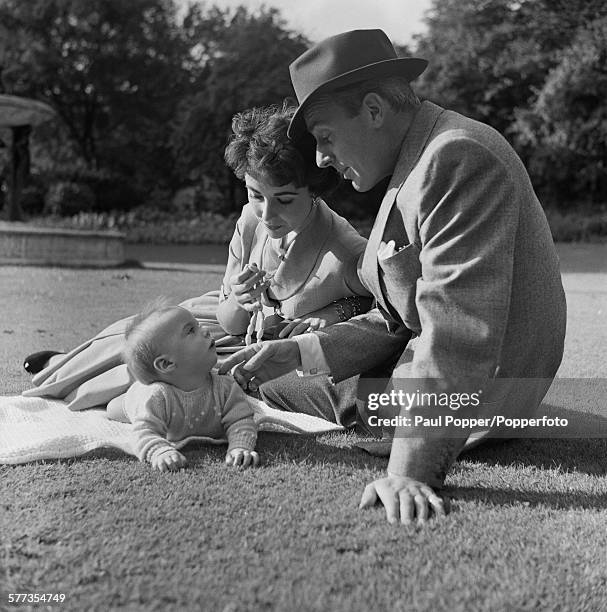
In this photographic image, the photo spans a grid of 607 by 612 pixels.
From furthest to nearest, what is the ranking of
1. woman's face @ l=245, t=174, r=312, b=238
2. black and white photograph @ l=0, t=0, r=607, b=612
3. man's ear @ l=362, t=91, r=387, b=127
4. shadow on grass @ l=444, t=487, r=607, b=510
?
woman's face @ l=245, t=174, r=312, b=238
man's ear @ l=362, t=91, r=387, b=127
shadow on grass @ l=444, t=487, r=607, b=510
black and white photograph @ l=0, t=0, r=607, b=612

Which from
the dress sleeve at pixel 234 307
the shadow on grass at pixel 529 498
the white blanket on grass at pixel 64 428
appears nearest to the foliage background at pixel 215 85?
the dress sleeve at pixel 234 307

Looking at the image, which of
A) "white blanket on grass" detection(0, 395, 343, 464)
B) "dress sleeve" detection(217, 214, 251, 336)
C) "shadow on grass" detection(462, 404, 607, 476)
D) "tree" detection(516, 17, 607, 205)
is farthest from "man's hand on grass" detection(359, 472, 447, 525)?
"tree" detection(516, 17, 607, 205)

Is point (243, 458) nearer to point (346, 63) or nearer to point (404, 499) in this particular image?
point (404, 499)

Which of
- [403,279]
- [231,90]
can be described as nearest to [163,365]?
[403,279]

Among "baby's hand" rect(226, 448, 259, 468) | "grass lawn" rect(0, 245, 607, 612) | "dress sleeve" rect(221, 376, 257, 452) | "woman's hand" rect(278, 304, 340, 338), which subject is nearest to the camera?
"grass lawn" rect(0, 245, 607, 612)

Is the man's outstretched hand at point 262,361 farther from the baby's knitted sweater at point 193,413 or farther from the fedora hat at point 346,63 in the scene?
the fedora hat at point 346,63

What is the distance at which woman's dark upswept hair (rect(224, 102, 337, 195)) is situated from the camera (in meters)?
3.90

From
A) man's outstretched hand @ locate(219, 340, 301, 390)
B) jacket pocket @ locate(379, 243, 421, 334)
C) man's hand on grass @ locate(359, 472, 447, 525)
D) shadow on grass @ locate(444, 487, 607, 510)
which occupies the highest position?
jacket pocket @ locate(379, 243, 421, 334)

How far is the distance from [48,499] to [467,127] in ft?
6.18

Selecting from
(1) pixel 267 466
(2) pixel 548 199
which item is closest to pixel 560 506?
(1) pixel 267 466

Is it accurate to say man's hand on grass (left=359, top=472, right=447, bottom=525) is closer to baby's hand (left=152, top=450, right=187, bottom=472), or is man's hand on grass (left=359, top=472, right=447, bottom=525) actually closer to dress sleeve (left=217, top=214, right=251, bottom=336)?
baby's hand (left=152, top=450, right=187, bottom=472)

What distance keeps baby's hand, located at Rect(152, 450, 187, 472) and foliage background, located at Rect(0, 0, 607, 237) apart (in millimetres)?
24789

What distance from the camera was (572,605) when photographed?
2.12 m

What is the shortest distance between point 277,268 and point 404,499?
6.34 feet
